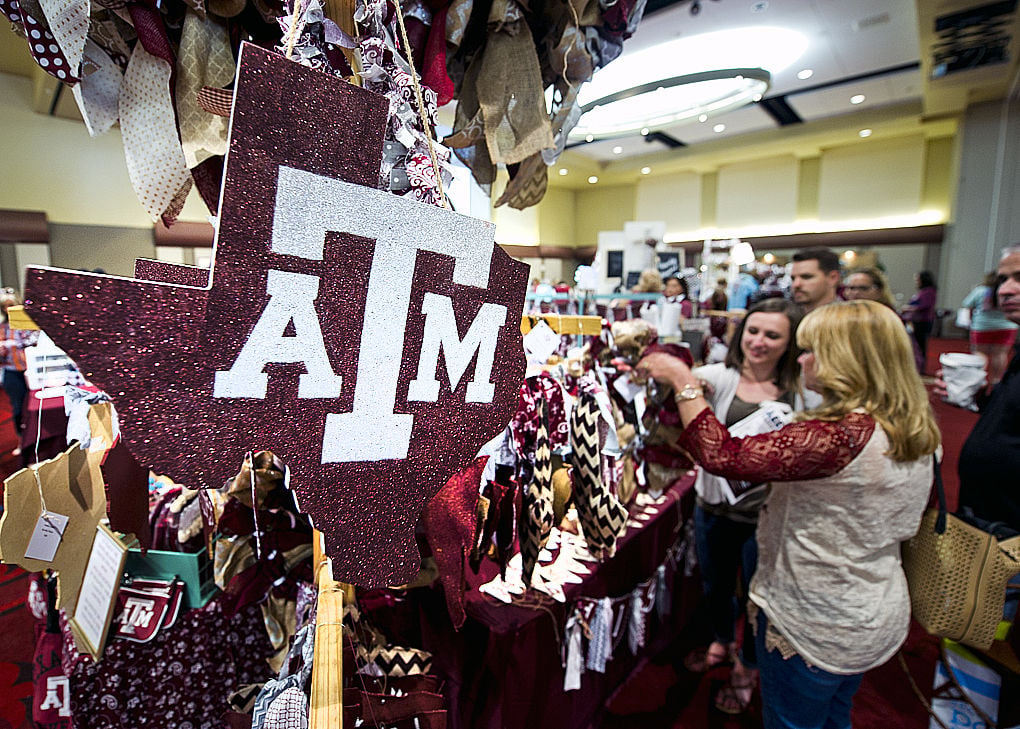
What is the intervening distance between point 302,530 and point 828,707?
1.37 metres

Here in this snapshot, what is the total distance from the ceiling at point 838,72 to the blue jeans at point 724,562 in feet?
17.4

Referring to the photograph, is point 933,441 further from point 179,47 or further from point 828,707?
point 179,47

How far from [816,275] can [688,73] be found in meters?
4.82

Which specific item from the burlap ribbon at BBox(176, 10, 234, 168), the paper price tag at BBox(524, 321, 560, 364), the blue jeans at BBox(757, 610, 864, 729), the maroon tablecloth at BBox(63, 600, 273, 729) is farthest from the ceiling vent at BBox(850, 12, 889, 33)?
the maroon tablecloth at BBox(63, 600, 273, 729)

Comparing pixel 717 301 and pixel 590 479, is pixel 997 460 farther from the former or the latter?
pixel 717 301

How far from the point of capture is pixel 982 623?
132 centimetres

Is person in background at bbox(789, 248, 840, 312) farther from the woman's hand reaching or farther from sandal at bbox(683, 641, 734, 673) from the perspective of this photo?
sandal at bbox(683, 641, 734, 673)

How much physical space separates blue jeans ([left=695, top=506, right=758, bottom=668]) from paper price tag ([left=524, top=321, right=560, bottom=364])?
1.13 m

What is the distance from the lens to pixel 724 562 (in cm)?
193

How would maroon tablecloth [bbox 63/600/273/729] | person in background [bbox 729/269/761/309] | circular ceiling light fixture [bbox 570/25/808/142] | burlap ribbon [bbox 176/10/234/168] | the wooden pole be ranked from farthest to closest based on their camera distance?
person in background [bbox 729/269/761/309]
circular ceiling light fixture [bbox 570/25/808/142]
maroon tablecloth [bbox 63/600/273/729]
burlap ribbon [bbox 176/10/234/168]
the wooden pole

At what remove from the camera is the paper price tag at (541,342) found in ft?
3.97

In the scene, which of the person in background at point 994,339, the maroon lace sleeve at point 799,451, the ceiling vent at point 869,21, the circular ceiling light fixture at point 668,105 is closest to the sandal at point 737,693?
the maroon lace sleeve at point 799,451

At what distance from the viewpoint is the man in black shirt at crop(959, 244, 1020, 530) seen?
1503 mm

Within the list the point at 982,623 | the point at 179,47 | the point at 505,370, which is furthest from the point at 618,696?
the point at 179,47
